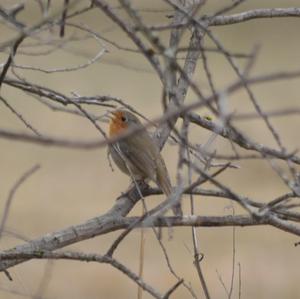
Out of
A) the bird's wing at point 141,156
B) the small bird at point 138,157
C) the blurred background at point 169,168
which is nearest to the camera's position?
the small bird at point 138,157

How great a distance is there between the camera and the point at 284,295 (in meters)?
8.55

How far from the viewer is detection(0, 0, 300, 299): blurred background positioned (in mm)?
8523

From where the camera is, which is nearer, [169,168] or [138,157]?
[138,157]

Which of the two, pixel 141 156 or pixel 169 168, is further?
pixel 169 168

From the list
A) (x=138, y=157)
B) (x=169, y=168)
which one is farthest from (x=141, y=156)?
(x=169, y=168)

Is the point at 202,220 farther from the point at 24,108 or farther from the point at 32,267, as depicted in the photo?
the point at 24,108

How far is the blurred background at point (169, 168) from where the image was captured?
28.0ft

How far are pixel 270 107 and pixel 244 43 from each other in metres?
1.04

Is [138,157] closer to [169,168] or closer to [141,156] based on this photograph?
[141,156]

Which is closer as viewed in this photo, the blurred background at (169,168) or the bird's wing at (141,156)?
the bird's wing at (141,156)

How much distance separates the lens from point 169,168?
30.9ft

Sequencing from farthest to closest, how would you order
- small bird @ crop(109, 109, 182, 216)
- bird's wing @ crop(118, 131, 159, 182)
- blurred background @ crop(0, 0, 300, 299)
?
1. blurred background @ crop(0, 0, 300, 299)
2. bird's wing @ crop(118, 131, 159, 182)
3. small bird @ crop(109, 109, 182, 216)

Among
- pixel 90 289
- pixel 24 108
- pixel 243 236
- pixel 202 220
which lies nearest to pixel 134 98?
pixel 24 108

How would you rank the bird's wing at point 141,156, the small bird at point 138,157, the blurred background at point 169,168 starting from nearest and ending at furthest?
the small bird at point 138,157 → the bird's wing at point 141,156 → the blurred background at point 169,168
